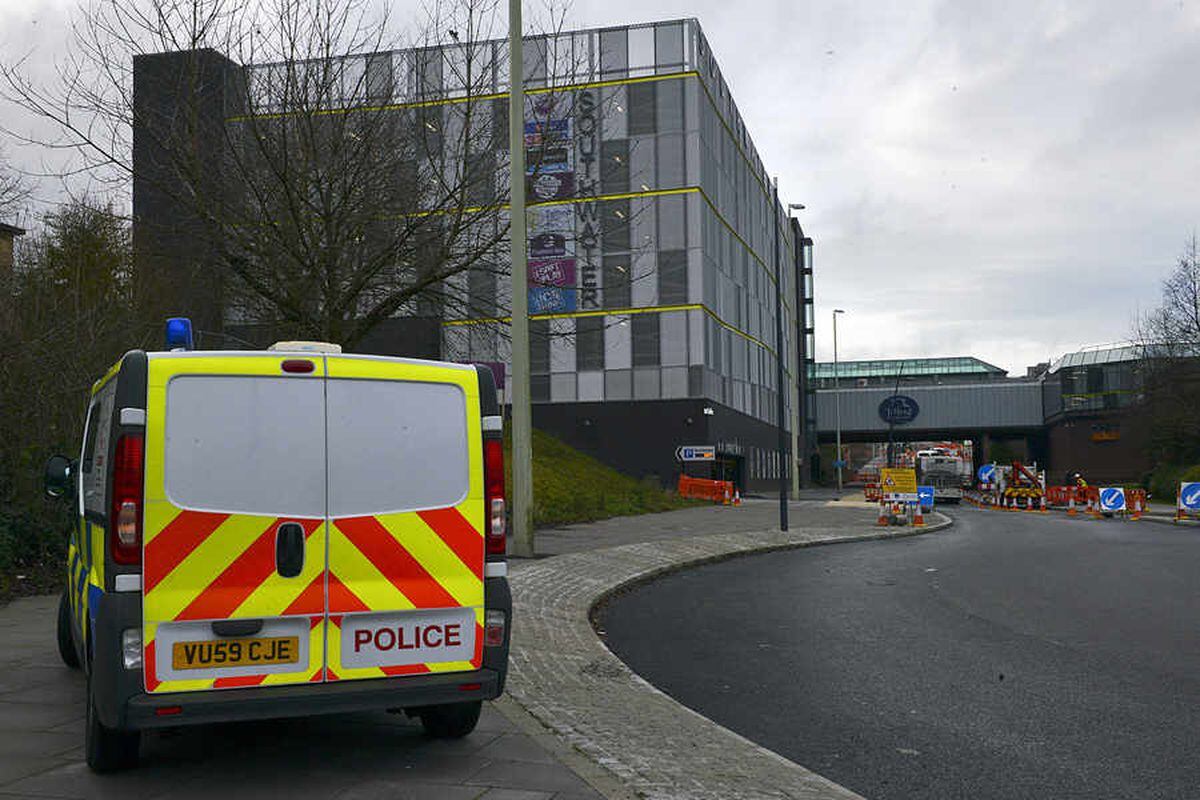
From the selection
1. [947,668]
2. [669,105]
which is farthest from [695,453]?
[947,668]

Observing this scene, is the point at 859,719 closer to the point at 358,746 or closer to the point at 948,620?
the point at 358,746

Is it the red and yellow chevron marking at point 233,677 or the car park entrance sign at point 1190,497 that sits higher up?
the red and yellow chevron marking at point 233,677

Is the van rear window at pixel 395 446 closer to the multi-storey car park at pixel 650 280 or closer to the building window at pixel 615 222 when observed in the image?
the multi-storey car park at pixel 650 280

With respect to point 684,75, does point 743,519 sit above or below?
below

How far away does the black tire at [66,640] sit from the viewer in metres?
7.83

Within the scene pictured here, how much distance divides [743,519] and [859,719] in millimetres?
21575

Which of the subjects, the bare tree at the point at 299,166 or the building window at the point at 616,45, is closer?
the bare tree at the point at 299,166

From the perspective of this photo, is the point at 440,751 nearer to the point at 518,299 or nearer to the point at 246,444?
the point at 246,444

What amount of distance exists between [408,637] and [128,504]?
4.61 feet

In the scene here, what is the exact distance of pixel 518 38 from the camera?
1590 cm

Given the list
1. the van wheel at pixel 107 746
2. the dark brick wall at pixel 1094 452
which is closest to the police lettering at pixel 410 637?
the van wheel at pixel 107 746

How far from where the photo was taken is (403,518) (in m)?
5.36

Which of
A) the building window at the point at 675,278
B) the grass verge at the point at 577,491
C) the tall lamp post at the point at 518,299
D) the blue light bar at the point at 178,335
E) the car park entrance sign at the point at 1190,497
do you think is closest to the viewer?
the blue light bar at the point at 178,335

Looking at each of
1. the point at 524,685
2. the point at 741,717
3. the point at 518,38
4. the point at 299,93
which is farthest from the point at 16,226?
the point at 741,717
